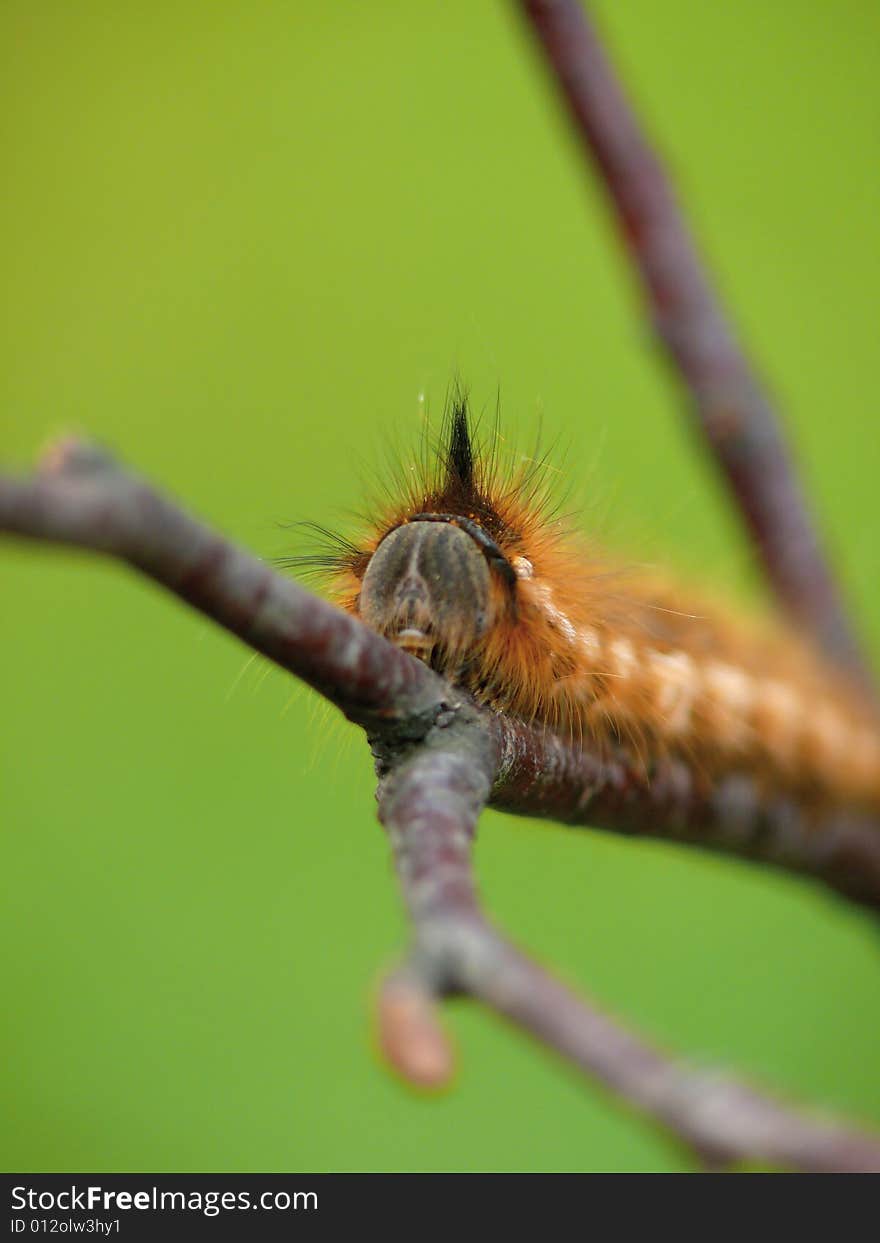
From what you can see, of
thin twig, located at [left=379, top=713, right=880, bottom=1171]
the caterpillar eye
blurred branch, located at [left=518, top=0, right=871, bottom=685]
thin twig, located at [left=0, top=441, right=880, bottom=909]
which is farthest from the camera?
blurred branch, located at [left=518, top=0, right=871, bottom=685]

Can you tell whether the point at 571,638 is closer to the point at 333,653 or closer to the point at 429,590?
the point at 429,590

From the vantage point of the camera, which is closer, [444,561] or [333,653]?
[333,653]

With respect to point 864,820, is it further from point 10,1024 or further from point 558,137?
point 558,137

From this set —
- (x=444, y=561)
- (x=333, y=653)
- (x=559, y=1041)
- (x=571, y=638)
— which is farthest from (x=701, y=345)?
(x=559, y=1041)

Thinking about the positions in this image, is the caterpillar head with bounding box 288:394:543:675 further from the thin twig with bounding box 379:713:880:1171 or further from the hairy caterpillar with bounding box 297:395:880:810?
the thin twig with bounding box 379:713:880:1171

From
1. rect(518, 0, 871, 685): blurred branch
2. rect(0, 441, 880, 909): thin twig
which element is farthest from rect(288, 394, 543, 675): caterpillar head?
rect(518, 0, 871, 685): blurred branch

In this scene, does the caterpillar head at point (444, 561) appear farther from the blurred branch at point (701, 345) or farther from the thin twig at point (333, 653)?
the blurred branch at point (701, 345)
